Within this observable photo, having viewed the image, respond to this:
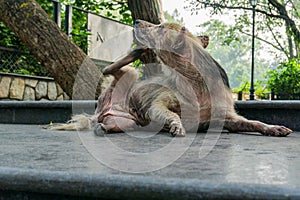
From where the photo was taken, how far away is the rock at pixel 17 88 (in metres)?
7.79

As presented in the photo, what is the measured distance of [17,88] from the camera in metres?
7.92

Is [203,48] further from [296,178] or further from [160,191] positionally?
[160,191]

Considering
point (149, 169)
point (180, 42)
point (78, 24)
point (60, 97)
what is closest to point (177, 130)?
Result: point (180, 42)

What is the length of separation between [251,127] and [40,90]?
19.6ft

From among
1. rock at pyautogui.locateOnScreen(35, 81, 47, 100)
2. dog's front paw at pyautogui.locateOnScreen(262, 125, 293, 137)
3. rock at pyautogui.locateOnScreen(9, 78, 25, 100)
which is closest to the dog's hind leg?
dog's front paw at pyautogui.locateOnScreen(262, 125, 293, 137)

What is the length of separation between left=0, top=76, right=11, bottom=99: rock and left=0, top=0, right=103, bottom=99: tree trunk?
4.66 ft

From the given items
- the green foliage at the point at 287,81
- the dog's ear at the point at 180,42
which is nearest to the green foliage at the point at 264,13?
the green foliage at the point at 287,81

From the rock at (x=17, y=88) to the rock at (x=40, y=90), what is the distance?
1.31 feet

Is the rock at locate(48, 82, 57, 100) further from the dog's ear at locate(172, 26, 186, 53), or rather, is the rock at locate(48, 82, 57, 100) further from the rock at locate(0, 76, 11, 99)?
the dog's ear at locate(172, 26, 186, 53)

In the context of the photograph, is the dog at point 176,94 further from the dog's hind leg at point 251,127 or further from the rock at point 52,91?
the rock at point 52,91

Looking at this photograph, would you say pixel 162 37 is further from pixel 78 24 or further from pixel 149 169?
pixel 78 24

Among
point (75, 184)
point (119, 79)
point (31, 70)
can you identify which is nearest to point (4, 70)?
point (31, 70)

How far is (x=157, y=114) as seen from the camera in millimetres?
3016

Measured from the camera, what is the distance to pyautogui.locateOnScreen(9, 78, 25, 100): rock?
7785 millimetres
